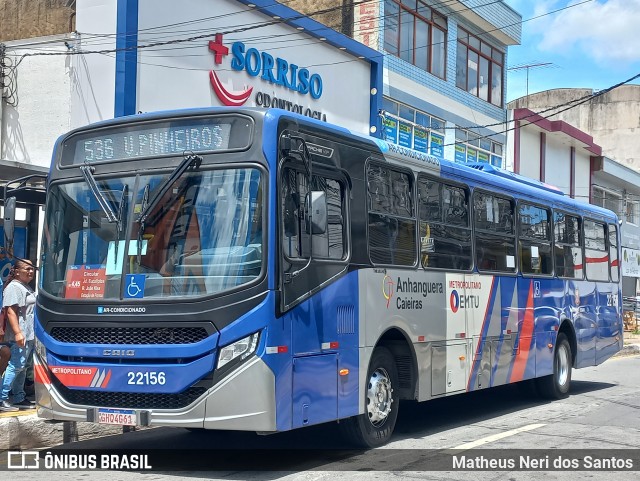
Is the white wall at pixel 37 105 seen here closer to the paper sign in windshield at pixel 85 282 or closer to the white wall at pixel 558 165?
the paper sign in windshield at pixel 85 282

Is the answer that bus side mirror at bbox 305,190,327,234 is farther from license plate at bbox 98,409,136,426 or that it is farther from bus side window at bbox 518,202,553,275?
bus side window at bbox 518,202,553,275

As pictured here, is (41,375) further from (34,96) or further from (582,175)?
(582,175)

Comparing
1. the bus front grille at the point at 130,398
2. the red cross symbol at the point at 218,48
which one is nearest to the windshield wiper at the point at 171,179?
the bus front grille at the point at 130,398

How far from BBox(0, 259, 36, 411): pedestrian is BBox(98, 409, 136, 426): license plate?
8.71ft

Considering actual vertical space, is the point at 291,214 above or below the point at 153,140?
below

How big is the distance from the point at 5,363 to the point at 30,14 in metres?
11.8

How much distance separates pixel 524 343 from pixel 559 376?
187 centimetres

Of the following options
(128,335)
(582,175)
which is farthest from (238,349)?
(582,175)

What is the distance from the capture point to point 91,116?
16531 mm

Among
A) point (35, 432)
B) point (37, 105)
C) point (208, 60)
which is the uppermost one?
point (208, 60)

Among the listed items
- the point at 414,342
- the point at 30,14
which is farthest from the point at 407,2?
the point at 414,342

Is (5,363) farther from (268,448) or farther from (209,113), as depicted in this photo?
(209,113)

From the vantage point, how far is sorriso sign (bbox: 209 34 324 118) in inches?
721

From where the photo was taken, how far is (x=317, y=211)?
775 centimetres
